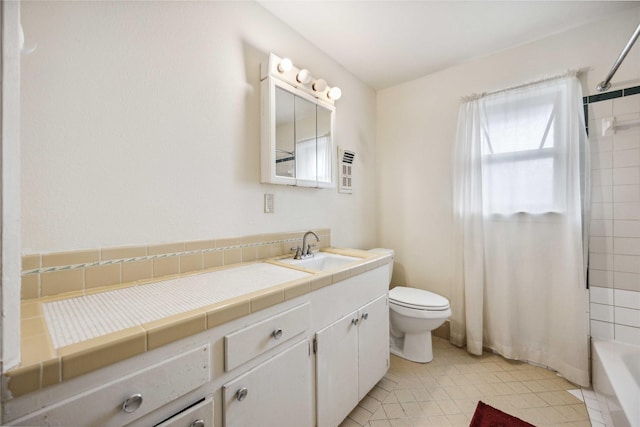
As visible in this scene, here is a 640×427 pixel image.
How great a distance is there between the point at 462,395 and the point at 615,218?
149 centimetres

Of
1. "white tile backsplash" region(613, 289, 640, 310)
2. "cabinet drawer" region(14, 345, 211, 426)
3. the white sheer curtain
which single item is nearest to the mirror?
"cabinet drawer" region(14, 345, 211, 426)

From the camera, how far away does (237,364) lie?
832 mm

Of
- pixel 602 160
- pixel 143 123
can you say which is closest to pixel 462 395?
pixel 602 160

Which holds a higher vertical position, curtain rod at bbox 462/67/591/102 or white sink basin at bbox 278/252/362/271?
curtain rod at bbox 462/67/591/102

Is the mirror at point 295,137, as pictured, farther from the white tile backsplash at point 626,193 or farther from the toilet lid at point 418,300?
the white tile backsplash at point 626,193

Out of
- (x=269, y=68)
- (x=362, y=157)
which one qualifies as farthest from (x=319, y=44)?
(x=362, y=157)

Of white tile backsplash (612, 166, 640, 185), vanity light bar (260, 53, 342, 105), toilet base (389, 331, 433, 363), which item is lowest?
toilet base (389, 331, 433, 363)

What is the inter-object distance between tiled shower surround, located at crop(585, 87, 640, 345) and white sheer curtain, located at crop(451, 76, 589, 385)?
3.2 inches

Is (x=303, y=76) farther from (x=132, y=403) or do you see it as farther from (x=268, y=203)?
(x=132, y=403)

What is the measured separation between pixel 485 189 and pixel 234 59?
2.03 meters

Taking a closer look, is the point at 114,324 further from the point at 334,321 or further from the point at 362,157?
the point at 362,157

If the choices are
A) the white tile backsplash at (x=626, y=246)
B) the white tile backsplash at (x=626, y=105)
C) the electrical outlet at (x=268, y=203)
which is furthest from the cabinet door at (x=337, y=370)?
the white tile backsplash at (x=626, y=105)

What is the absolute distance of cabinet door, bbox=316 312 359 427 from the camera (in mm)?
1166

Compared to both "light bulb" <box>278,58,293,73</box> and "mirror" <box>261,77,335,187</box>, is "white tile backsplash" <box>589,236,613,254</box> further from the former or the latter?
"light bulb" <box>278,58,293,73</box>
